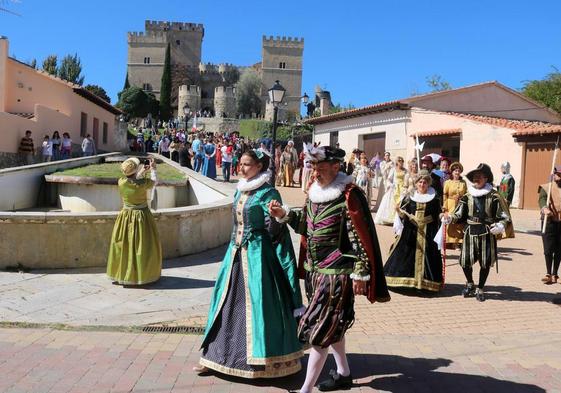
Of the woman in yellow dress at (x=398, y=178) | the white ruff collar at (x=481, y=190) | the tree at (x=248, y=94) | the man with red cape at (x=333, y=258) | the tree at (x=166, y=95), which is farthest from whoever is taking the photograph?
the tree at (x=248, y=94)

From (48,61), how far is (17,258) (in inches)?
3163

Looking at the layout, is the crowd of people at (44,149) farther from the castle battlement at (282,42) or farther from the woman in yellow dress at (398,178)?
the castle battlement at (282,42)

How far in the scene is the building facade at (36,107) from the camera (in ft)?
67.8

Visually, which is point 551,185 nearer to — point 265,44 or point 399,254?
point 399,254

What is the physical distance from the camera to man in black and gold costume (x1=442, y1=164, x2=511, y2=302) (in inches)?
276

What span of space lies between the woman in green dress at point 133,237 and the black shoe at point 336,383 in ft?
11.4

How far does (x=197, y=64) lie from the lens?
101750 mm

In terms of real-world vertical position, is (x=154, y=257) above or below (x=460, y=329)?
above

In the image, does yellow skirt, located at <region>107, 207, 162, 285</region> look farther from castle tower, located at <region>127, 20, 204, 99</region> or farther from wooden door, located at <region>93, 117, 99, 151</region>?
castle tower, located at <region>127, 20, 204, 99</region>

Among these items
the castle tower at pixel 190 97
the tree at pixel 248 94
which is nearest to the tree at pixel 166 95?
the castle tower at pixel 190 97

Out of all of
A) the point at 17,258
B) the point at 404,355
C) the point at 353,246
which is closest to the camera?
the point at 353,246

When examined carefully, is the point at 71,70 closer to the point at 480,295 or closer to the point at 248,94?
the point at 248,94

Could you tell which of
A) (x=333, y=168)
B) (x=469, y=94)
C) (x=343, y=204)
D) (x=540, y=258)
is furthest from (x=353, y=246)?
(x=469, y=94)

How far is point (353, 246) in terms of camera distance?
382 centimetres
